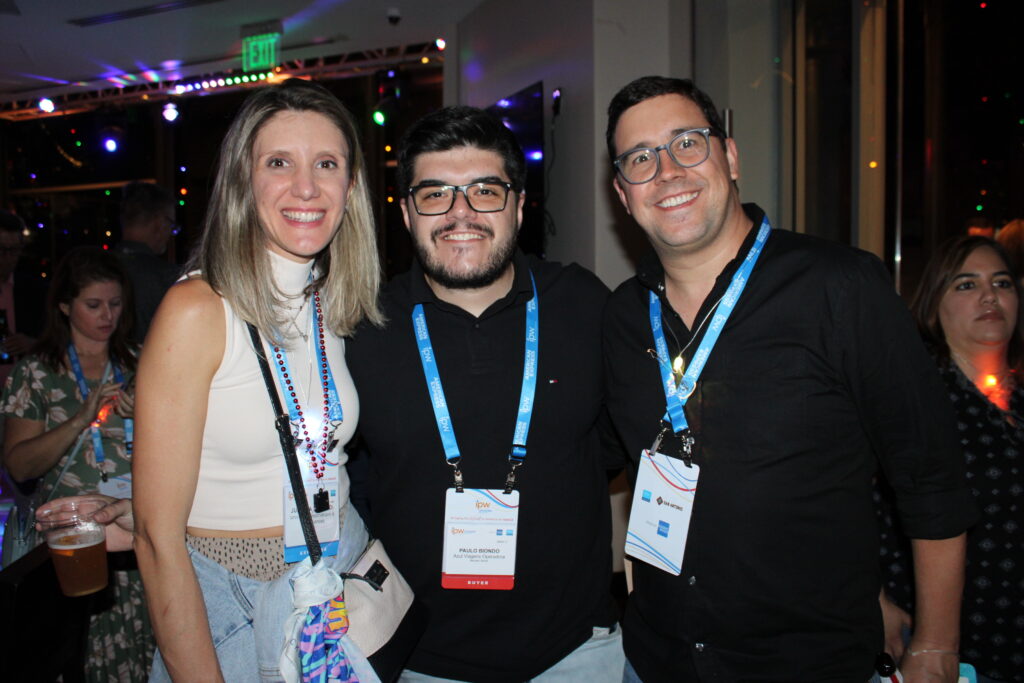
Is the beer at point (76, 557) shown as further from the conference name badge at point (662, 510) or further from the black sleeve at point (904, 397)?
the black sleeve at point (904, 397)

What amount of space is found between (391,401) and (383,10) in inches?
223

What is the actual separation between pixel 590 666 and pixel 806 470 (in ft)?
2.51

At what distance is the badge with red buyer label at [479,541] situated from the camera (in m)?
1.70

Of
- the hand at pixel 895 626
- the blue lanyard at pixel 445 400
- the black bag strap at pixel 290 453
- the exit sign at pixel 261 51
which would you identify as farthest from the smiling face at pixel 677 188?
the exit sign at pixel 261 51

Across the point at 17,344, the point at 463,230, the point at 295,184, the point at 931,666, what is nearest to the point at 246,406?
the point at 295,184

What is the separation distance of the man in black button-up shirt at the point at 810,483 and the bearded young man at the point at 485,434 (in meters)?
0.31

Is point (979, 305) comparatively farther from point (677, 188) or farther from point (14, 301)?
point (14, 301)

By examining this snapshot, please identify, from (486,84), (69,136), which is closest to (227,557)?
(486,84)

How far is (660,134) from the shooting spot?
5.59ft

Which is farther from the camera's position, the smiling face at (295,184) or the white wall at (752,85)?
the white wall at (752,85)

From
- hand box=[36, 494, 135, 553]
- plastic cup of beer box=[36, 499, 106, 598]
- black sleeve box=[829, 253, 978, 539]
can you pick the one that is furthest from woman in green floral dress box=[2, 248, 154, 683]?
black sleeve box=[829, 253, 978, 539]

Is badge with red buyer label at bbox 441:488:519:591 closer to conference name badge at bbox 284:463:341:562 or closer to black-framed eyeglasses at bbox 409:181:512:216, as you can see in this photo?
conference name badge at bbox 284:463:341:562

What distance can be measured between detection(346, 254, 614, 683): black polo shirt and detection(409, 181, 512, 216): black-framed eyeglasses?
228mm

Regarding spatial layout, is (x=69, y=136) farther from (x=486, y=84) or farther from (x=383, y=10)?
(x=486, y=84)
